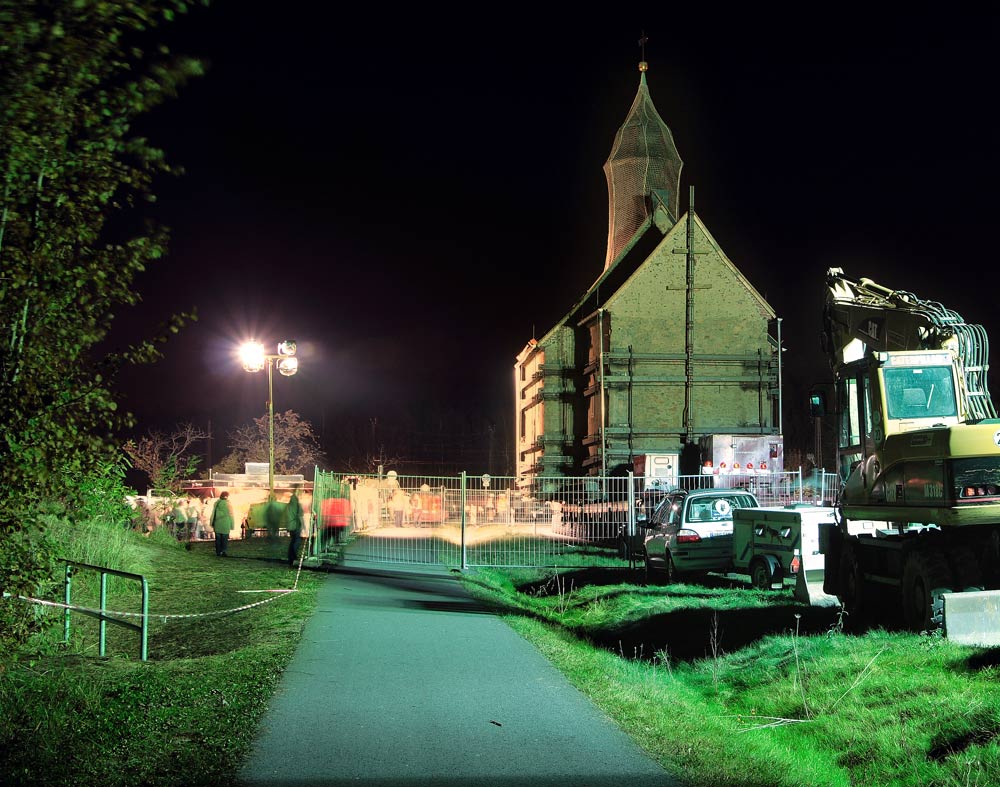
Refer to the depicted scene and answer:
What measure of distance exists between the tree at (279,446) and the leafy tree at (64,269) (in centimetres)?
6311

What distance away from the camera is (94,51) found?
571 centimetres

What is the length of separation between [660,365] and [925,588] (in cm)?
3069

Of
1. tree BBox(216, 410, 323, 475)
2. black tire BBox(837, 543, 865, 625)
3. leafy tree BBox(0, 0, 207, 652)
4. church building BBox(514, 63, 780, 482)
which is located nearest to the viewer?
leafy tree BBox(0, 0, 207, 652)

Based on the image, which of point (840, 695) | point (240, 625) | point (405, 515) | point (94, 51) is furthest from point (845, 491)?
point (405, 515)

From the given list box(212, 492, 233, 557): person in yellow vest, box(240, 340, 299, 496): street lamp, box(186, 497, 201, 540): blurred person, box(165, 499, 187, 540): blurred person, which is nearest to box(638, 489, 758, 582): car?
box(212, 492, 233, 557): person in yellow vest

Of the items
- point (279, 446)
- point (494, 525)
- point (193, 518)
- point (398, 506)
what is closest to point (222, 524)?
point (398, 506)

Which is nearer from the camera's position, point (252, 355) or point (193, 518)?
point (252, 355)

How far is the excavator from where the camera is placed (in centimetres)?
1102

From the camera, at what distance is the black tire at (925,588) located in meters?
11.2

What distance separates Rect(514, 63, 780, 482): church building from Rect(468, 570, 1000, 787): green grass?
2576 centimetres

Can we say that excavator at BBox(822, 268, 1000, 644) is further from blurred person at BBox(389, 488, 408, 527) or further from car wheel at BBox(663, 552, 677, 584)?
blurred person at BBox(389, 488, 408, 527)

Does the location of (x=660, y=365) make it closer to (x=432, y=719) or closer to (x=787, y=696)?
(x=787, y=696)

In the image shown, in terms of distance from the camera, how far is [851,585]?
1385cm

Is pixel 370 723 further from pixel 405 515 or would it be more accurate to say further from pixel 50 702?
pixel 405 515
